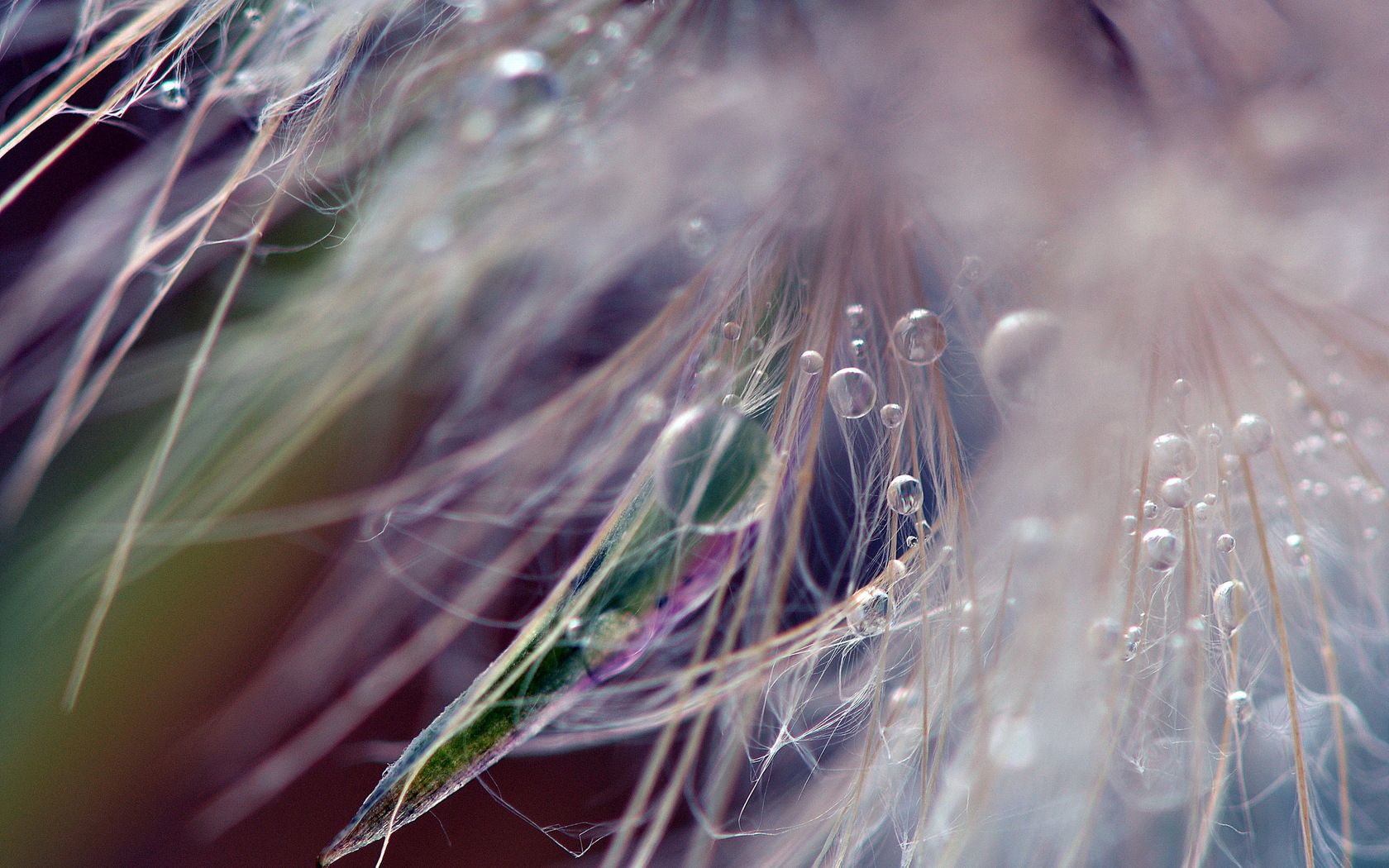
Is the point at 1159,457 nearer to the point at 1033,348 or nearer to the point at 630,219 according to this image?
the point at 1033,348

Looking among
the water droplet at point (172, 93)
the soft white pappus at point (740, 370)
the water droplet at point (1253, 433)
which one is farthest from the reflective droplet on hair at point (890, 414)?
the water droplet at point (172, 93)

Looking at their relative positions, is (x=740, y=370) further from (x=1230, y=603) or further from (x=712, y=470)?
(x=1230, y=603)

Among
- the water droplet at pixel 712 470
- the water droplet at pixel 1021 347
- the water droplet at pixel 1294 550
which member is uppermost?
the water droplet at pixel 712 470

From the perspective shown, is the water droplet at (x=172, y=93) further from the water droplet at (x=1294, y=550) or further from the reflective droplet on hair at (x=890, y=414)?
the water droplet at (x=1294, y=550)

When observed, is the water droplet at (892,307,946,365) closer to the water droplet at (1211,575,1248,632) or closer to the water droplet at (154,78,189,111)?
the water droplet at (1211,575,1248,632)

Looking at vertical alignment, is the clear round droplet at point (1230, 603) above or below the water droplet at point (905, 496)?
below
